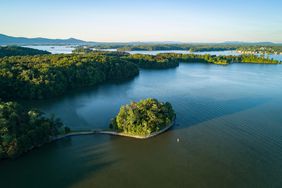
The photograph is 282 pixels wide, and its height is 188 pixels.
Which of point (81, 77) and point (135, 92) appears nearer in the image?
point (135, 92)

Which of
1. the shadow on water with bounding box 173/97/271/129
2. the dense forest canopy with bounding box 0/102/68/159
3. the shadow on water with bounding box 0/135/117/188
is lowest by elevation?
the shadow on water with bounding box 0/135/117/188

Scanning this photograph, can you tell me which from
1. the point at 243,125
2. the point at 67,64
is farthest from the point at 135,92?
the point at 243,125

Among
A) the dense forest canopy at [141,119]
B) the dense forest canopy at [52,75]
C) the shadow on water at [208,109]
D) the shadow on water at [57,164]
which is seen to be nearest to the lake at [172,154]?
the shadow on water at [57,164]

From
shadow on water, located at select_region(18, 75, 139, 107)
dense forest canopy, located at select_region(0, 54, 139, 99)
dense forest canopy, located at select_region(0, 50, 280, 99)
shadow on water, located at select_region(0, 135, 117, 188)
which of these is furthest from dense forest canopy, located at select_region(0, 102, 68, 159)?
dense forest canopy, located at select_region(0, 50, 280, 99)

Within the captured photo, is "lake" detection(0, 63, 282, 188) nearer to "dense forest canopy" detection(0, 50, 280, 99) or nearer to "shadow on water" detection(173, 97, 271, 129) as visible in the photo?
"shadow on water" detection(173, 97, 271, 129)

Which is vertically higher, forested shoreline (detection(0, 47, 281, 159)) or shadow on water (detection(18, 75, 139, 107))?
forested shoreline (detection(0, 47, 281, 159))

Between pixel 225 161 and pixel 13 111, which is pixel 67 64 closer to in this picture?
pixel 13 111
